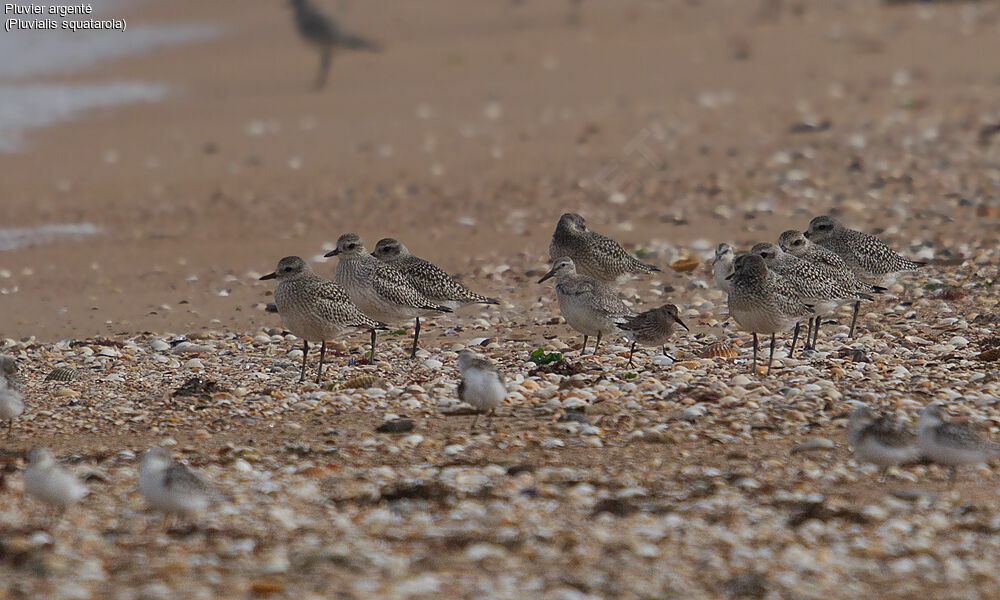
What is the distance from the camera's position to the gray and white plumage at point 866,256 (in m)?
12.2

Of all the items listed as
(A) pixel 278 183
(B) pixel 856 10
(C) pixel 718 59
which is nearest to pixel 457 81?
(C) pixel 718 59

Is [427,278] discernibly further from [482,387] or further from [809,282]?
[809,282]

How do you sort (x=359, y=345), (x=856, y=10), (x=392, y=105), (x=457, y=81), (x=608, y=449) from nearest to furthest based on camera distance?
(x=608, y=449) < (x=359, y=345) < (x=392, y=105) < (x=457, y=81) < (x=856, y=10)

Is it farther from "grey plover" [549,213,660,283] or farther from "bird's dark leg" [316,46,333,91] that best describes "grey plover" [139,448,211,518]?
"bird's dark leg" [316,46,333,91]

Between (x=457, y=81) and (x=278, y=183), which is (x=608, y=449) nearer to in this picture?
(x=278, y=183)

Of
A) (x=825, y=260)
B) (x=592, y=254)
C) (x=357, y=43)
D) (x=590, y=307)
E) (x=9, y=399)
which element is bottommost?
(x=9, y=399)

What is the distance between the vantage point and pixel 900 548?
22.8 ft

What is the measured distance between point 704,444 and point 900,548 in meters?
2.06

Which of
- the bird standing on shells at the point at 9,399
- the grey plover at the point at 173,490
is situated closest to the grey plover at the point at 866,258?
the grey plover at the point at 173,490

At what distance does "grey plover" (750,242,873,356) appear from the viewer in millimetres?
10727

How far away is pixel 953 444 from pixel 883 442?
42 cm

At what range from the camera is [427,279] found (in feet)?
40.5

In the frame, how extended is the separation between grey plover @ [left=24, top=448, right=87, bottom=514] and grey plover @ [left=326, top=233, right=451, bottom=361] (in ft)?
16.1

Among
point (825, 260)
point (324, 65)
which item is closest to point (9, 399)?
point (825, 260)
